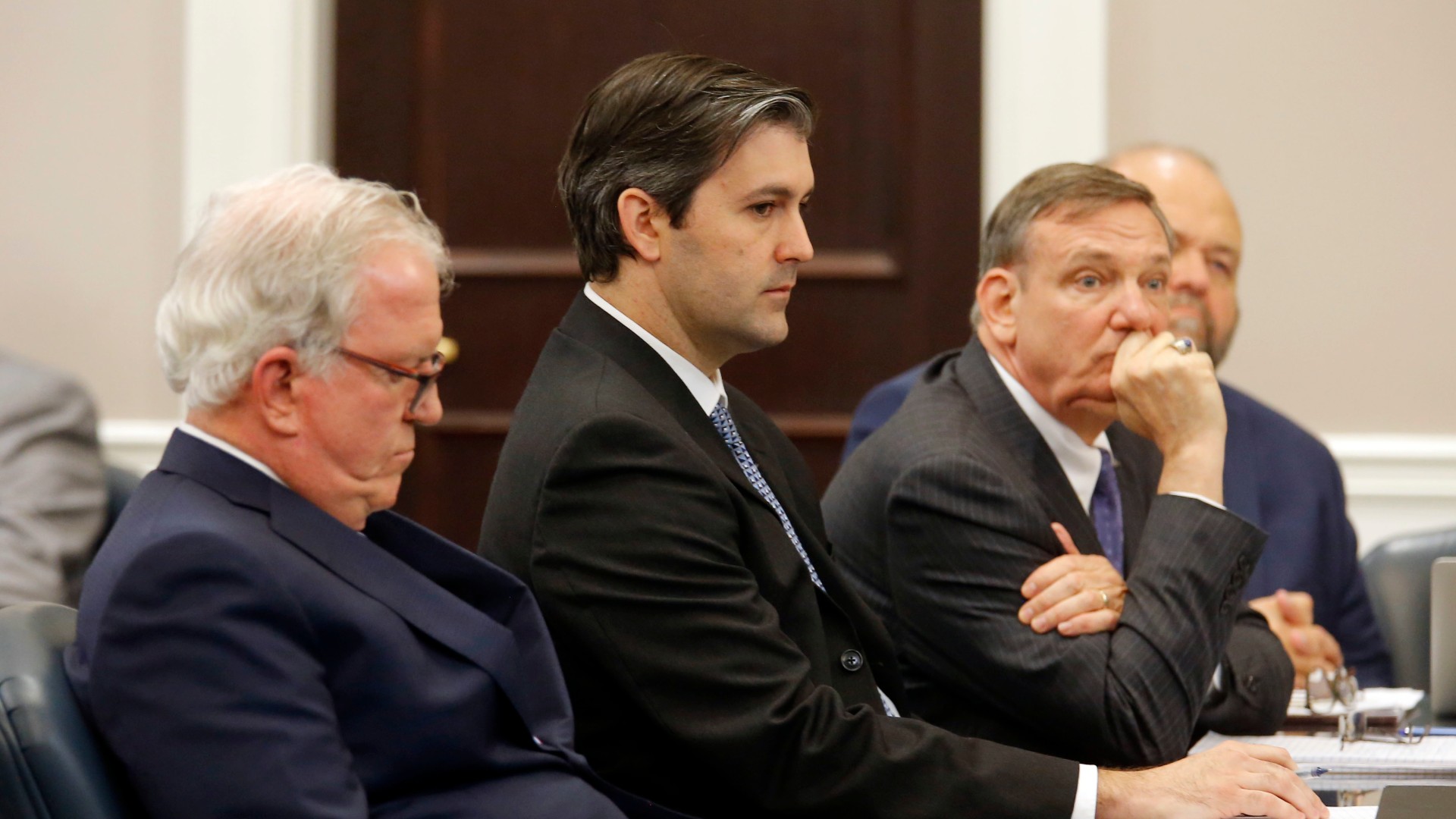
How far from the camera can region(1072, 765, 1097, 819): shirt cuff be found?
1614 millimetres

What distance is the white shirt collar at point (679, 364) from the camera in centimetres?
179

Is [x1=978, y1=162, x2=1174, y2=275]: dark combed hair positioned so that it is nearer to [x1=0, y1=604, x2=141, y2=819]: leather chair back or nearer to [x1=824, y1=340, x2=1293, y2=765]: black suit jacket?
[x1=824, y1=340, x2=1293, y2=765]: black suit jacket

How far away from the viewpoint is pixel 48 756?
1241mm

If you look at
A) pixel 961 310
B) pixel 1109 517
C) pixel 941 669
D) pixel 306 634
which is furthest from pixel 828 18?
pixel 306 634

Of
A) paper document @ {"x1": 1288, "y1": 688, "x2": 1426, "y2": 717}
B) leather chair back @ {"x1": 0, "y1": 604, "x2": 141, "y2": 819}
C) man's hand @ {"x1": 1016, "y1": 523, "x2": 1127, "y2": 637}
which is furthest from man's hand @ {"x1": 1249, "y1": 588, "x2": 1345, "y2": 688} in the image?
leather chair back @ {"x1": 0, "y1": 604, "x2": 141, "y2": 819}

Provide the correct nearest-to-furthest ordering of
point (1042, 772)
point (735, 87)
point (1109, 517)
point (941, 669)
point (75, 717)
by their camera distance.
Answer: point (75, 717), point (1042, 772), point (735, 87), point (941, 669), point (1109, 517)

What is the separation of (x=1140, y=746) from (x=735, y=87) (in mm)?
889

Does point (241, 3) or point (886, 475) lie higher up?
point (241, 3)

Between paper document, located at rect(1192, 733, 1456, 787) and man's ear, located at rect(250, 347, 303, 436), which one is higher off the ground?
man's ear, located at rect(250, 347, 303, 436)

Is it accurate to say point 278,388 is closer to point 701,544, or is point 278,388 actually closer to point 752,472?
point 701,544

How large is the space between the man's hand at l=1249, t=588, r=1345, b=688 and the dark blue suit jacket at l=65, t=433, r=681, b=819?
4.19 ft

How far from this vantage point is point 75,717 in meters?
1.29

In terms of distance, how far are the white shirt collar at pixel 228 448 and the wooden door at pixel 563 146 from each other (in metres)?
2.32

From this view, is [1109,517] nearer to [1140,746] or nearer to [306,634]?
[1140,746]
